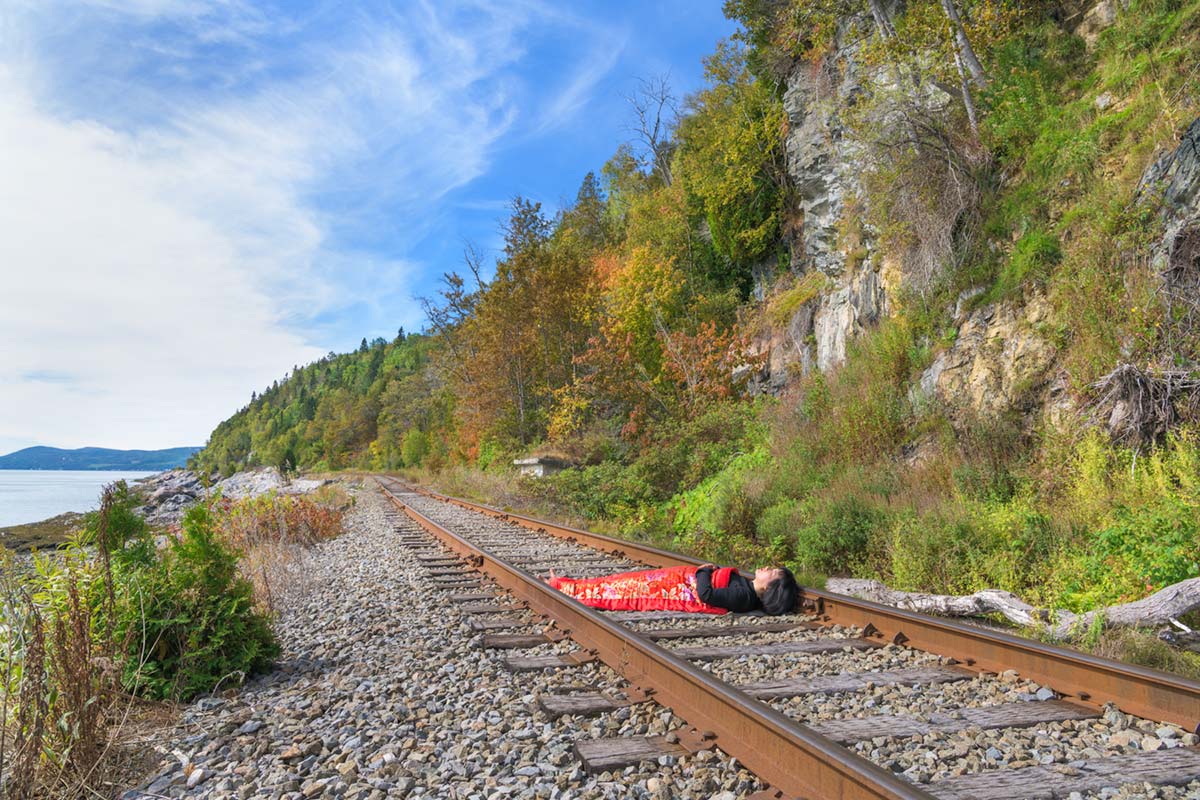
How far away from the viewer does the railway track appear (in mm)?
2656

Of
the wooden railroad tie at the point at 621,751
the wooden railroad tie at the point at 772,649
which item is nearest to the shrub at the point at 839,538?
the wooden railroad tie at the point at 772,649

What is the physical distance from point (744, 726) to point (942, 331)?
8184 millimetres

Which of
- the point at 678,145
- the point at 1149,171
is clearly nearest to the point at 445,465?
the point at 678,145

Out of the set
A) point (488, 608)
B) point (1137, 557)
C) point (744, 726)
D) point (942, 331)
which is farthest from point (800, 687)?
point (942, 331)

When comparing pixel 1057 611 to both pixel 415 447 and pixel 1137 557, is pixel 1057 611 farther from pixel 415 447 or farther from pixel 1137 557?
pixel 415 447

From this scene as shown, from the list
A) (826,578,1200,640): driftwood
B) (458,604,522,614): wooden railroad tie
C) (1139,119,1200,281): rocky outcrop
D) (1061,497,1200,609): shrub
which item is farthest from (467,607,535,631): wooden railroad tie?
(1139,119,1200,281): rocky outcrop

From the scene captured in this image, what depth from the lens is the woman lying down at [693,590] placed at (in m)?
5.73

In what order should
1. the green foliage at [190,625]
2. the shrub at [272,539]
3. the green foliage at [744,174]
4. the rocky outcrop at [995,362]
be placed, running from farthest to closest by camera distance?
the green foliage at [744,174] → the rocky outcrop at [995,362] → the shrub at [272,539] → the green foliage at [190,625]

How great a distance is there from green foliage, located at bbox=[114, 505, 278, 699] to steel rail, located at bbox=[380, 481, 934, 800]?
2.25m

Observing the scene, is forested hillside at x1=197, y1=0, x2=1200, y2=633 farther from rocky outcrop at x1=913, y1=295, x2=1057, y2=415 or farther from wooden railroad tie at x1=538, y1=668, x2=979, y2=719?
wooden railroad tie at x1=538, y1=668, x2=979, y2=719

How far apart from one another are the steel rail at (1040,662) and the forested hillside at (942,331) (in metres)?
1.48

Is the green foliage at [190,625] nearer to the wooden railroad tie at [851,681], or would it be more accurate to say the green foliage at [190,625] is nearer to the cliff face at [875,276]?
the wooden railroad tie at [851,681]

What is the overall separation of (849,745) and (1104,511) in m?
4.41

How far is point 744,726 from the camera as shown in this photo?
3031 millimetres
